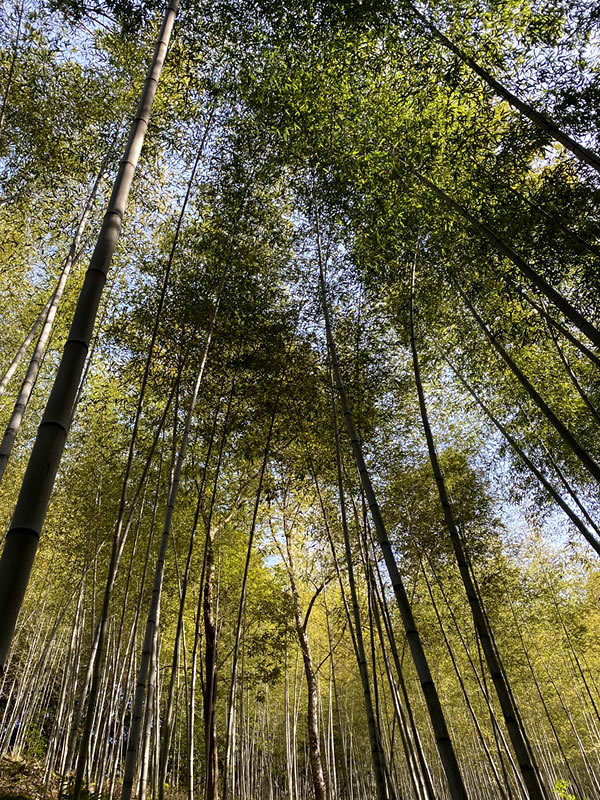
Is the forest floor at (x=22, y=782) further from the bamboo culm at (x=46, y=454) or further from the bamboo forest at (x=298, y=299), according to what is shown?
the bamboo culm at (x=46, y=454)

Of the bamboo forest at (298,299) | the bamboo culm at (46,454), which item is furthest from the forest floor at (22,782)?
the bamboo culm at (46,454)

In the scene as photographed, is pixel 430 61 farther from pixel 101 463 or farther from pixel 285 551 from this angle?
pixel 285 551

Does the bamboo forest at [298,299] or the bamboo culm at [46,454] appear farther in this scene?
the bamboo forest at [298,299]

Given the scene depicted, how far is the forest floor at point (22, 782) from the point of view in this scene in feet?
17.4

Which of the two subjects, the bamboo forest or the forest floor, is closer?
the bamboo forest

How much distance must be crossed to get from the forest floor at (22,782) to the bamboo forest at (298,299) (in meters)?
0.07

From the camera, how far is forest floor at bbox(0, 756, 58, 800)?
17.4ft

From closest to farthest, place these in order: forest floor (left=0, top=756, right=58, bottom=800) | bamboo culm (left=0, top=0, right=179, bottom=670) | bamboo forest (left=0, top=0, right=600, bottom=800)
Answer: bamboo culm (left=0, top=0, right=179, bottom=670) → bamboo forest (left=0, top=0, right=600, bottom=800) → forest floor (left=0, top=756, right=58, bottom=800)

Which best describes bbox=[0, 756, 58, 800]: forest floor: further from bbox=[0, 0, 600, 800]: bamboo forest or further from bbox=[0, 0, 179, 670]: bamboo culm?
bbox=[0, 0, 179, 670]: bamboo culm

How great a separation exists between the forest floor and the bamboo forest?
0.07m

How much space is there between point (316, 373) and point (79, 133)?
10.6 feet

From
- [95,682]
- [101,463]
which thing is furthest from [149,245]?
[95,682]

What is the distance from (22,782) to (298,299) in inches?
269

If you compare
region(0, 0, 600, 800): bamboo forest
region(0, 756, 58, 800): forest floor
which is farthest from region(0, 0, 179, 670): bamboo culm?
region(0, 756, 58, 800): forest floor
